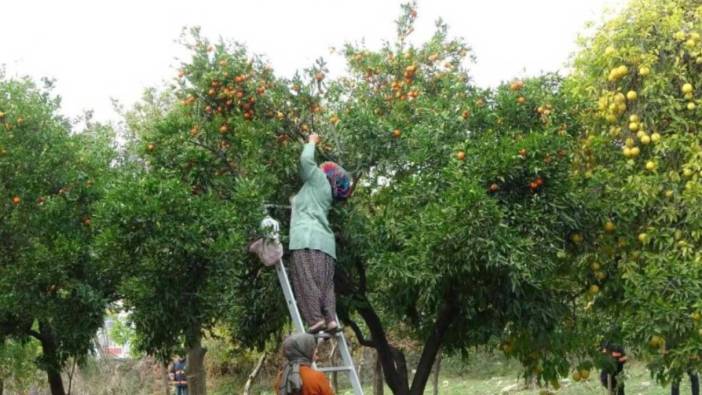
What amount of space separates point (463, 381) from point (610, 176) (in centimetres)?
1459

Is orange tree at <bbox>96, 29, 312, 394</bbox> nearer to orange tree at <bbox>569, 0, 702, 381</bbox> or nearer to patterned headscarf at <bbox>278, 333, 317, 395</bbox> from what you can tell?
patterned headscarf at <bbox>278, 333, 317, 395</bbox>

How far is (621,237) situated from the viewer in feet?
27.6

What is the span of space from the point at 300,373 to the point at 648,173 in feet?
14.9

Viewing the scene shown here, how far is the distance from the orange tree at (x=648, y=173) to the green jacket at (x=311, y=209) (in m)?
2.50

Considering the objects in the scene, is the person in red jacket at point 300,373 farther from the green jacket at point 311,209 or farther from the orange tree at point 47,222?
the orange tree at point 47,222

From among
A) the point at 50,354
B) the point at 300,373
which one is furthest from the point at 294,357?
the point at 50,354

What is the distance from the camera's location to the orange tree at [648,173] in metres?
7.74

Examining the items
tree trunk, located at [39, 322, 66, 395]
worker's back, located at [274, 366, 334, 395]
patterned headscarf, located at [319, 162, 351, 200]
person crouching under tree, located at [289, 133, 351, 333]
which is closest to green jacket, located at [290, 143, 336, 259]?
person crouching under tree, located at [289, 133, 351, 333]

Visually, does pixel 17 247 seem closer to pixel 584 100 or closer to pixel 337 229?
pixel 337 229

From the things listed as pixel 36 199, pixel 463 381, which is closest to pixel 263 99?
pixel 36 199

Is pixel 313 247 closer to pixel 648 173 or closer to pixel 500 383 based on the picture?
pixel 648 173

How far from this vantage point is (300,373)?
522 centimetres

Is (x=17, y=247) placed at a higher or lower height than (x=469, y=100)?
lower

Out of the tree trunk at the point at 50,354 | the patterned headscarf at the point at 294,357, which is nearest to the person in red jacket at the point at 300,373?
the patterned headscarf at the point at 294,357
